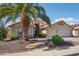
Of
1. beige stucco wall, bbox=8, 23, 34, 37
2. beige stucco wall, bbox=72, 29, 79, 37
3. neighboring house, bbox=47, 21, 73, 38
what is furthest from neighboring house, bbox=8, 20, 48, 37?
beige stucco wall, bbox=72, 29, 79, 37

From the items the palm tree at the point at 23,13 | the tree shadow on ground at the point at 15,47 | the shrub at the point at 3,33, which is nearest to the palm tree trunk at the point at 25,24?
the palm tree at the point at 23,13

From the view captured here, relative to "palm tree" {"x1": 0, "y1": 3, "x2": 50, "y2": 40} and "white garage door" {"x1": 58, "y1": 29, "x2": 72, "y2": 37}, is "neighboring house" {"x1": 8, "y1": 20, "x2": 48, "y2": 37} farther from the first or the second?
"white garage door" {"x1": 58, "y1": 29, "x2": 72, "y2": 37}

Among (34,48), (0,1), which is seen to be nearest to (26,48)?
(34,48)

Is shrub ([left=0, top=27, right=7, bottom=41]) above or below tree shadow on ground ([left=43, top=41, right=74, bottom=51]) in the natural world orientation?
above

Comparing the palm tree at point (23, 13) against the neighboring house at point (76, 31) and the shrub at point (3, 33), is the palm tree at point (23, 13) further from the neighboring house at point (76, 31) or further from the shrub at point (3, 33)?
the neighboring house at point (76, 31)

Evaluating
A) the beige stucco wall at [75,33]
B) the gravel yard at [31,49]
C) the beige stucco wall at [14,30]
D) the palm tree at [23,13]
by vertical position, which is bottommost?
the gravel yard at [31,49]

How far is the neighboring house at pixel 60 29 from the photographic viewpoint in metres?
5.68

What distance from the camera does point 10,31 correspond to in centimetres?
570

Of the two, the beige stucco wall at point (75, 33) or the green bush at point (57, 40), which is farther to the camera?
the beige stucco wall at point (75, 33)

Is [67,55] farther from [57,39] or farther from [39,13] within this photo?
[39,13]

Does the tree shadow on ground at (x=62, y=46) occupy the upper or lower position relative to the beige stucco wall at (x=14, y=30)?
lower

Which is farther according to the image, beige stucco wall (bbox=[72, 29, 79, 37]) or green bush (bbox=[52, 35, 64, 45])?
beige stucco wall (bbox=[72, 29, 79, 37])

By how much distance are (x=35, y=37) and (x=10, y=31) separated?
0.42 metres

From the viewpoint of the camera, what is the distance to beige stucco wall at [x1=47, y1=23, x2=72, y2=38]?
5.68 meters
